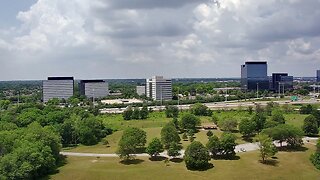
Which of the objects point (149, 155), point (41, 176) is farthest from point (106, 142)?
point (41, 176)

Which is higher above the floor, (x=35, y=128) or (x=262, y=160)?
(x=35, y=128)

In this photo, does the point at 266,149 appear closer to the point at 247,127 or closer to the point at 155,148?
the point at 247,127

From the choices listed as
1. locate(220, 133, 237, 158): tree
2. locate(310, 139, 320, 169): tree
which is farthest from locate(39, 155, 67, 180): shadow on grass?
locate(310, 139, 320, 169): tree

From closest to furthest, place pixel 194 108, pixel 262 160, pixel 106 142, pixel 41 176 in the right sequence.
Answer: pixel 41 176
pixel 262 160
pixel 106 142
pixel 194 108

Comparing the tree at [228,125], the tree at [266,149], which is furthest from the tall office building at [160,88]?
the tree at [266,149]

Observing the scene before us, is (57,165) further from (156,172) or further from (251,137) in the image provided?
(251,137)
